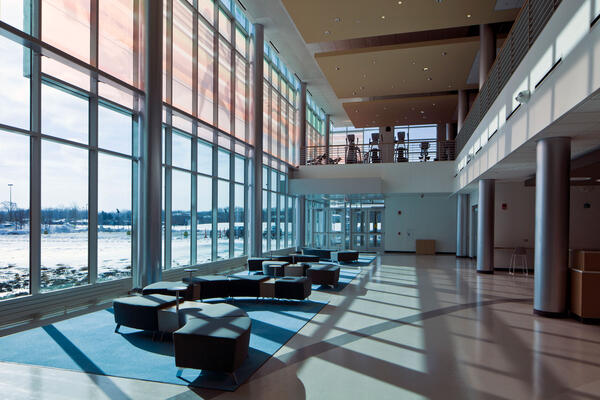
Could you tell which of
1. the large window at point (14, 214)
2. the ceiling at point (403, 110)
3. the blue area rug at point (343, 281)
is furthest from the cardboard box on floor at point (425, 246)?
the large window at point (14, 214)

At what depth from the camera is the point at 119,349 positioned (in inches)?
211

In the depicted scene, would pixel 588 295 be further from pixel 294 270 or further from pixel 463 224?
pixel 463 224

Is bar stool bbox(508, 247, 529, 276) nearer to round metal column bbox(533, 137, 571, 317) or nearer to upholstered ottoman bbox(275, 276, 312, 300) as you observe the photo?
round metal column bbox(533, 137, 571, 317)

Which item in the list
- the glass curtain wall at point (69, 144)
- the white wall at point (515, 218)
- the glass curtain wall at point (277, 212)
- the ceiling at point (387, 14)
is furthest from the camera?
the glass curtain wall at point (277, 212)

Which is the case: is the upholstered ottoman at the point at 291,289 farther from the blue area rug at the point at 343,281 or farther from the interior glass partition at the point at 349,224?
the interior glass partition at the point at 349,224

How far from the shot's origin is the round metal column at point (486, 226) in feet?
44.8

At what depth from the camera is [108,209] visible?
8891 millimetres

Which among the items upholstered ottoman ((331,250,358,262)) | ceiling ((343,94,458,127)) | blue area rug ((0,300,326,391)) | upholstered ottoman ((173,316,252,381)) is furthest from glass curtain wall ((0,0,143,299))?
ceiling ((343,94,458,127))

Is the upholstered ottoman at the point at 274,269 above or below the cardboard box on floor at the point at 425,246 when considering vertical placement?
above

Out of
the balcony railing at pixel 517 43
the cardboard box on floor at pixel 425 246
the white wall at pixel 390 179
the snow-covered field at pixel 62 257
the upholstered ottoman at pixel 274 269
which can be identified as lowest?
the cardboard box on floor at pixel 425 246

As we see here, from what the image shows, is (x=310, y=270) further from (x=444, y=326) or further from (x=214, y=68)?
(x=214, y=68)

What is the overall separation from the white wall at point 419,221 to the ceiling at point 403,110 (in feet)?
15.2

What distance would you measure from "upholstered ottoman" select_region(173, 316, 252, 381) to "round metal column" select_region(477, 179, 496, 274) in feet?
37.4

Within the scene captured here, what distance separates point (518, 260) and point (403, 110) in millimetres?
10501
